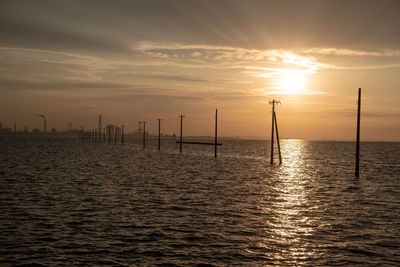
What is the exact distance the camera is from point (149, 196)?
32500 millimetres

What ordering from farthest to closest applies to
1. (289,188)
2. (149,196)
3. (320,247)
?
(289,188)
(149,196)
(320,247)

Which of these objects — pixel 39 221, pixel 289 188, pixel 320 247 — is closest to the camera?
pixel 320 247

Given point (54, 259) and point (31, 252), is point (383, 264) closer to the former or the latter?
point (54, 259)

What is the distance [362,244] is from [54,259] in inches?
499

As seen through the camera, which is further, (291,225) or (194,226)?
(291,225)

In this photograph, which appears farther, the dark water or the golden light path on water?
the golden light path on water

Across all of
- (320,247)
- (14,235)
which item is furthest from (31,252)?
(320,247)

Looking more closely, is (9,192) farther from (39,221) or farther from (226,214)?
(226,214)

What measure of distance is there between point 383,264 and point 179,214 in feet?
39.4

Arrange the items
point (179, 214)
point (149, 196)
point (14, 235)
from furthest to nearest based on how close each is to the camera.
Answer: point (149, 196)
point (179, 214)
point (14, 235)

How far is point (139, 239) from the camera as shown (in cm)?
1905

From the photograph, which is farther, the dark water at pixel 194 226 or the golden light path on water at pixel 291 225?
the golden light path on water at pixel 291 225

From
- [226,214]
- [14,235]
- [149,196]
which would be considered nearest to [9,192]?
[149,196]

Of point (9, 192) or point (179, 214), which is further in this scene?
point (9, 192)
